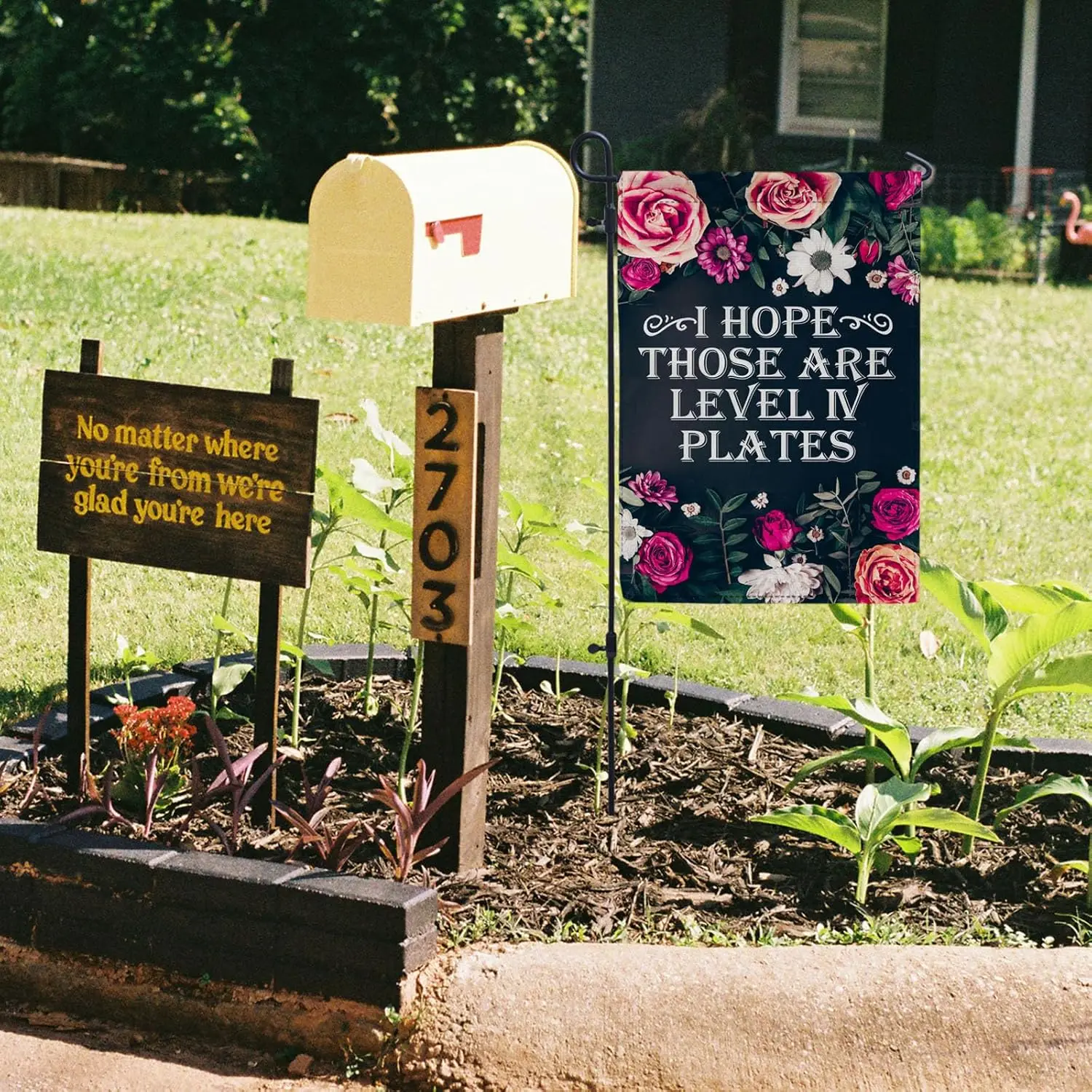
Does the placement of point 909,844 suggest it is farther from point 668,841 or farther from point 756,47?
point 756,47

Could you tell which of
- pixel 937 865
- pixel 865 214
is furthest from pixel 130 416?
pixel 937 865

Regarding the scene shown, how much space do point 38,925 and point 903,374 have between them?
7.56 ft

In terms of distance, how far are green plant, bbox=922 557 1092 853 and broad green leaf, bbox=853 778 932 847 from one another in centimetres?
33

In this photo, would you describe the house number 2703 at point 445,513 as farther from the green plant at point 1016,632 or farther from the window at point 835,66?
the window at point 835,66

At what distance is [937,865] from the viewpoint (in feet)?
12.5

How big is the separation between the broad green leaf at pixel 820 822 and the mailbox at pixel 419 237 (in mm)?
1217

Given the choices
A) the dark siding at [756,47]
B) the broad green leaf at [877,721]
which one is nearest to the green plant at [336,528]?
the broad green leaf at [877,721]

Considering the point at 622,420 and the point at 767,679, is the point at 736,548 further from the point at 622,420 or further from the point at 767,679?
the point at 767,679

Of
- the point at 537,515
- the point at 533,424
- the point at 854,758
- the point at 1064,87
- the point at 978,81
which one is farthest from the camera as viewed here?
the point at 978,81

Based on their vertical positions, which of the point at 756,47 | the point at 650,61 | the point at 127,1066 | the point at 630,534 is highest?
the point at 756,47

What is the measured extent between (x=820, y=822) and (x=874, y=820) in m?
0.11

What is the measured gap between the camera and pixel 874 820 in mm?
3545

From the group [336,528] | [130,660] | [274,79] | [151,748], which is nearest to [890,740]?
[336,528]

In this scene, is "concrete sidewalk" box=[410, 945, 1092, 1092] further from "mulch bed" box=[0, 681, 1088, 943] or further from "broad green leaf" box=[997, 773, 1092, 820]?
"broad green leaf" box=[997, 773, 1092, 820]
